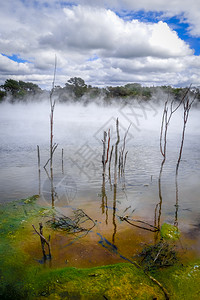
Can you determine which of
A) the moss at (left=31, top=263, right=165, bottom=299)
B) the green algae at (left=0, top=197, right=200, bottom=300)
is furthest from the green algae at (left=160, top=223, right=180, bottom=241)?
the moss at (left=31, top=263, right=165, bottom=299)

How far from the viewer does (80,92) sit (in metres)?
58.8

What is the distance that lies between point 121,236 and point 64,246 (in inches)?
46.2

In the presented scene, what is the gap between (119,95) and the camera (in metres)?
48.9

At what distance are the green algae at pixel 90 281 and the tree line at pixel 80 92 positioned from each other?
37864mm

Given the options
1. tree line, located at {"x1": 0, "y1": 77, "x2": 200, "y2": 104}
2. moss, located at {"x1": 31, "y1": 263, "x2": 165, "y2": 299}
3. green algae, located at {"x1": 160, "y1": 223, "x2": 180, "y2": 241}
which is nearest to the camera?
moss, located at {"x1": 31, "y1": 263, "x2": 165, "y2": 299}

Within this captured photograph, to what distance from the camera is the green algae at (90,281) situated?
2936mm

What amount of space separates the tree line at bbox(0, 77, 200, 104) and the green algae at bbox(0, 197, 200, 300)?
3786 centimetres

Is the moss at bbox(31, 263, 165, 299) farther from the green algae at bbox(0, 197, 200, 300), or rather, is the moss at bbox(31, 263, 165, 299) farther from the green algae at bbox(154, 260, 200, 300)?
the green algae at bbox(154, 260, 200, 300)

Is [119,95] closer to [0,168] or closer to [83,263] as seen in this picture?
[0,168]

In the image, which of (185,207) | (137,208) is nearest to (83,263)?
(137,208)

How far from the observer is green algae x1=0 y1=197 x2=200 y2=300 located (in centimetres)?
294

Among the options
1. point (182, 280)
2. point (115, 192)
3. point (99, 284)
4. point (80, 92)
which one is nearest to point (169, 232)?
point (182, 280)

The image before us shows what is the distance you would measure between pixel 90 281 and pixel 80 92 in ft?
192

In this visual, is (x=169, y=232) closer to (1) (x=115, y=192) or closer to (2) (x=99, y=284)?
(2) (x=99, y=284)
